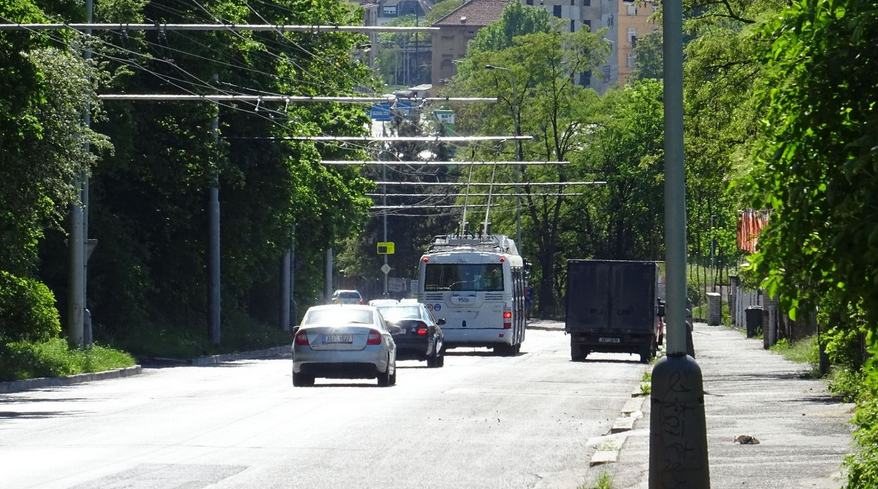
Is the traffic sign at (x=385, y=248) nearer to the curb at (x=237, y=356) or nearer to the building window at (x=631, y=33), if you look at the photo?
the curb at (x=237, y=356)

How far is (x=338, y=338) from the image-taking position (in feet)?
83.1

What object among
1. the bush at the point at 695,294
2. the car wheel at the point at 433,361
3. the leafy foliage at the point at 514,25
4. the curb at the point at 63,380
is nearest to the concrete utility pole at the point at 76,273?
the curb at the point at 63,380

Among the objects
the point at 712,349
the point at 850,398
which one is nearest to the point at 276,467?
the point at 850,398

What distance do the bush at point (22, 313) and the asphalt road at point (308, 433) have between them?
4701mm

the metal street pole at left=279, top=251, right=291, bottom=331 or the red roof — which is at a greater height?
the red roof

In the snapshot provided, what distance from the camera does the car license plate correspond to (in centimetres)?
2531

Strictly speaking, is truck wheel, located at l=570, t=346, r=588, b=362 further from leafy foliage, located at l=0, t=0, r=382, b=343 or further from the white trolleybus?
leafy foliage, located at l=0, t=0, r=382, b=343

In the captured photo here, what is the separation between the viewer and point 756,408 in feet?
63.9

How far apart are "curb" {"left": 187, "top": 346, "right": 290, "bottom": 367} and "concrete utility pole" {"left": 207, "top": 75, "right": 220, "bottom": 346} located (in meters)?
0.90

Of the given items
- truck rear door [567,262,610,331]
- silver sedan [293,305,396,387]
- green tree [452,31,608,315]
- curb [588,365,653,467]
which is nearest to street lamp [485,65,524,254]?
green tree [452,31,608,315]

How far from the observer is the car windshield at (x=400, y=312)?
35.5 metres

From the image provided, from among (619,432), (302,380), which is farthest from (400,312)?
(619,432)

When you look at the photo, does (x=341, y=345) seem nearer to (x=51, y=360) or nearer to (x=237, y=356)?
(x=51, y=360)

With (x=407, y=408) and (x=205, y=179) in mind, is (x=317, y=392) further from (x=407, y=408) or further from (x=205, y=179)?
(x=205, y=179)
